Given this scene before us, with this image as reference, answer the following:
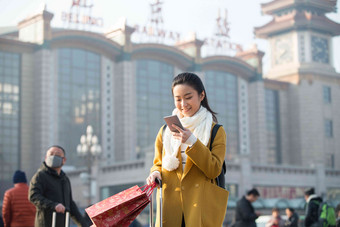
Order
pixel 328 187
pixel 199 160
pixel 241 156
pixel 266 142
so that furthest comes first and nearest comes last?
pixel 266 142, pixel 328 187, pixel 241 156, pixel 199 160

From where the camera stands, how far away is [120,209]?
11.5 feet

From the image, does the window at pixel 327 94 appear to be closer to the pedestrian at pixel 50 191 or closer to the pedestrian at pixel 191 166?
the pedestrian at pixel 50 191

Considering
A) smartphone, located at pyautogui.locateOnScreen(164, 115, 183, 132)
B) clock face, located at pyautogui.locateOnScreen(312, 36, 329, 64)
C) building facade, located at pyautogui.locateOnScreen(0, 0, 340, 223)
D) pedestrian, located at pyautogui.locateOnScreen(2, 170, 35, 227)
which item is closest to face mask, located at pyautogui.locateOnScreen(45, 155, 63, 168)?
pedestrian, located at pyautogui.locateOnScreen(2, 170, 35, 227)

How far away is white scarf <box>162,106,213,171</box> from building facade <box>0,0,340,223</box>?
30945mm

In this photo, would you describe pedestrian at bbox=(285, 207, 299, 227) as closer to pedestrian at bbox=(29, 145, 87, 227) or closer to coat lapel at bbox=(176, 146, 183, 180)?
pedestrian at bbox=(29, 145, 87, 227)

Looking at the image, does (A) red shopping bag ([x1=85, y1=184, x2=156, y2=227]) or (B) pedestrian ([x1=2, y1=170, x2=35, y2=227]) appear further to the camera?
(B) pedestrian ([x1=2, y1=170, x2=35, y2=227])

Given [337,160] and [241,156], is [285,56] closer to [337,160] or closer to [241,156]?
[337,160]

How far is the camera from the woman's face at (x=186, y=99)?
12.4ft

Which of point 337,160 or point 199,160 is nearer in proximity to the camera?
point 199,160

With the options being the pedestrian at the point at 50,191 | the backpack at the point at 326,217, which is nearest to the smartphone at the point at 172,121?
the pedestrian at the point at 50,191

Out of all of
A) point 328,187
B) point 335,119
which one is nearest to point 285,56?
point 335,119

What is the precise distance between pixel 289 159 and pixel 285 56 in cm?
1037

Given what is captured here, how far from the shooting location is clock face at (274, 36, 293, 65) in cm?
5820

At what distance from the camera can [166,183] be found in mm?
3738
